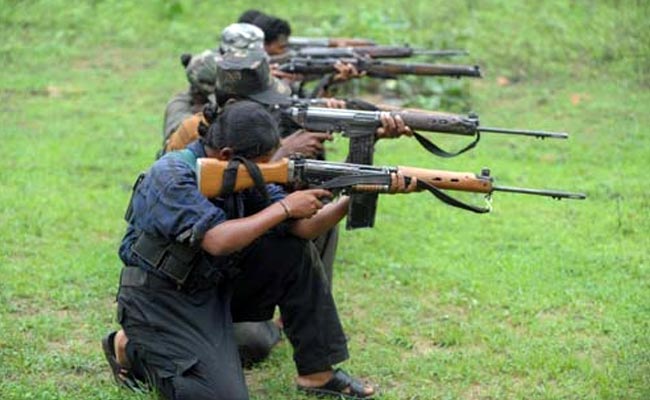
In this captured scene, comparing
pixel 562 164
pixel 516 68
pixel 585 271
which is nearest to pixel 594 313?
pixel 585 271

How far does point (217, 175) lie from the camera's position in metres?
5.20

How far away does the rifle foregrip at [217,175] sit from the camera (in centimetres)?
519

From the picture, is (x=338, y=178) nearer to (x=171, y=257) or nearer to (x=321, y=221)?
(x=321, y=221)

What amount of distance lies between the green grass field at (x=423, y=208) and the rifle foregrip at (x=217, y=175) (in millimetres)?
1088

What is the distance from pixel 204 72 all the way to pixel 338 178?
178 cm

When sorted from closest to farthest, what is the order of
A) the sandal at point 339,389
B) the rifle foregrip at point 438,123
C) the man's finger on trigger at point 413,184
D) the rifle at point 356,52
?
the man's finger on trigger at point 413,184
the sandal at point 339,389
the rifle foregrip at point 438,123
the rifle at point 356,52

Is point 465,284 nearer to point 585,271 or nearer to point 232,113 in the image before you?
point 585,271

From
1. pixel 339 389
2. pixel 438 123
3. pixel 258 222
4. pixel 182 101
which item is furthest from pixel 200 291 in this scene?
pixel 182 101

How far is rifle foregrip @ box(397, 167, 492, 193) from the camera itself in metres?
5.47

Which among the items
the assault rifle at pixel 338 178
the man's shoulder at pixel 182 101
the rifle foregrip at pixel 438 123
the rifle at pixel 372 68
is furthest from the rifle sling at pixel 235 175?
the rifle at pixel 372 68

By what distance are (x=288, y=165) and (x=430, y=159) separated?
553 cm

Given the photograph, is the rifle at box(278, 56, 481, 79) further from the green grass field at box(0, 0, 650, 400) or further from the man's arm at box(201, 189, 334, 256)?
the man's arm at box(201, 189, 334, 256)

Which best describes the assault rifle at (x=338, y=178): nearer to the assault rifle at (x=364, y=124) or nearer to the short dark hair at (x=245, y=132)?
the short dark hair at (x=245, y=132)

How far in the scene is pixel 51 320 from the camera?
6.70 meters
